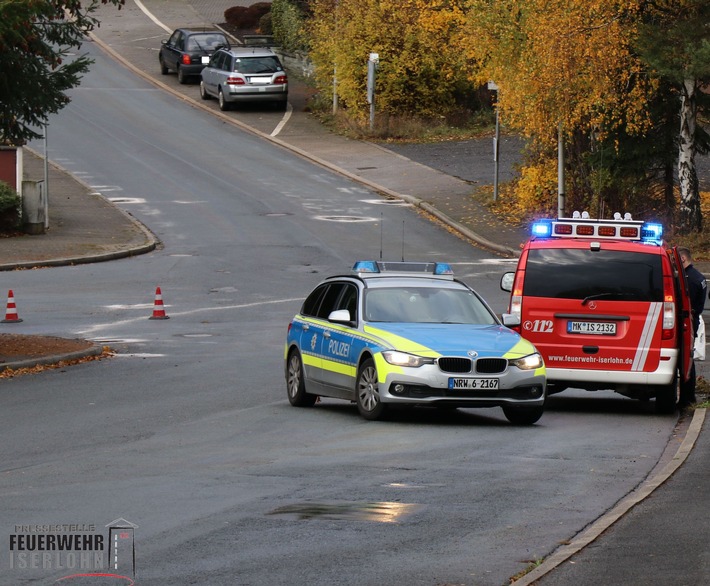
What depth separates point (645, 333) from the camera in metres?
16.2

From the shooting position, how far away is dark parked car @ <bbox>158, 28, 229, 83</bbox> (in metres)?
62.2

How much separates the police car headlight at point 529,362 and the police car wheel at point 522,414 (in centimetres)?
42

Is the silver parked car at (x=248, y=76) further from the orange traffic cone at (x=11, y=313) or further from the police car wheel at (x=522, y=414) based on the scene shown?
the police car wheel at (x=522, y=414)

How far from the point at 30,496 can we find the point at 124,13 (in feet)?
243

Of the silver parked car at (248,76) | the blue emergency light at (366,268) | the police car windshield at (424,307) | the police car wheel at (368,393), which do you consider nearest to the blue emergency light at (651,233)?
the police car windshield at (424,307)

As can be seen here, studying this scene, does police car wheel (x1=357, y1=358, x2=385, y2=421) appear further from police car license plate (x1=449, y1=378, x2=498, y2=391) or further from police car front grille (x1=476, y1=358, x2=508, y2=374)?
police car front grille (x1=476, y1=358, x2=508, y2=374)

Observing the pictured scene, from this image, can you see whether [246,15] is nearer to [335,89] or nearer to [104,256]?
[335,89]

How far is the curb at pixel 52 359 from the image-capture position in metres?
19.6

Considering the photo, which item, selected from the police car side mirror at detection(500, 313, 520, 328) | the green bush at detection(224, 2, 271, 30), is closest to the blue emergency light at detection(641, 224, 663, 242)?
the police car side mirror at detection(500, 313, 520, 328)

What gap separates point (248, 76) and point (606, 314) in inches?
1647

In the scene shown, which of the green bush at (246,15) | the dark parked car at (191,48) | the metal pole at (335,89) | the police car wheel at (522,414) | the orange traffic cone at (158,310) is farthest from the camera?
the green bush at (246,15)

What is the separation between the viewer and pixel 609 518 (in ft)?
31.8

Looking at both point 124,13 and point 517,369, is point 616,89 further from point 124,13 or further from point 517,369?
point 124,13
